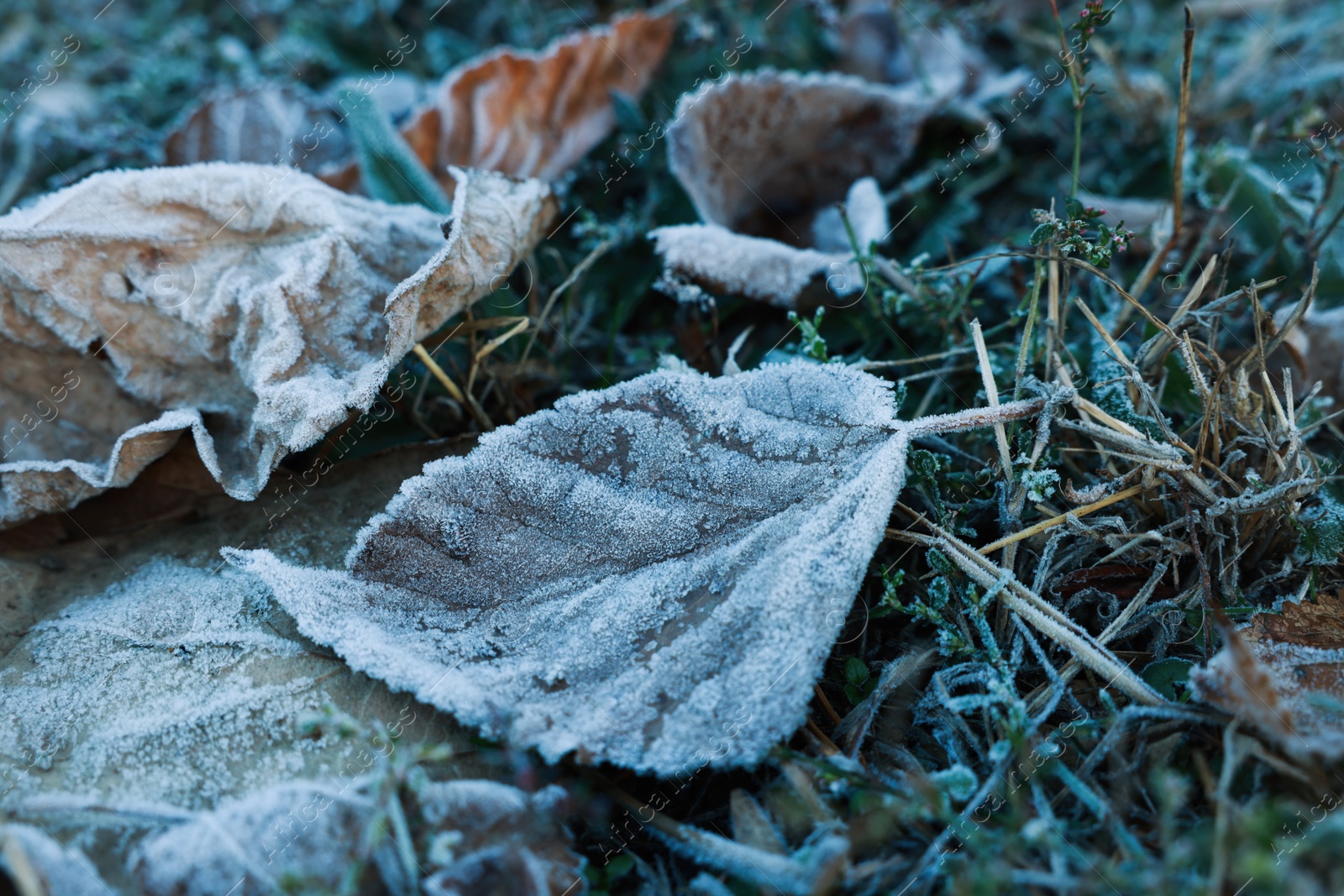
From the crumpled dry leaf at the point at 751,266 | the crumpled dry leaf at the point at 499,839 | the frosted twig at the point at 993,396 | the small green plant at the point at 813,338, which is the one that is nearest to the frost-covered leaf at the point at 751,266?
the crumpled dry leaf at the point at 751,266

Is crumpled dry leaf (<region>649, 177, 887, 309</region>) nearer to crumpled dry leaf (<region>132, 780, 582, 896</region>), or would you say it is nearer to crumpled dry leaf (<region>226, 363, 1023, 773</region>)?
crumpled dry leaf (<region>226, 363, 1023, 773</region>)

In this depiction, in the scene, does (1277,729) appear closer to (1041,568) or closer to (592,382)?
(1041,568)

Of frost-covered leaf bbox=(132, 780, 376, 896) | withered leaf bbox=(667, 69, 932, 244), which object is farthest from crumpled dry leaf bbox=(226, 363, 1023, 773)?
withered leaf bbox=(667, 69, 932, 244)

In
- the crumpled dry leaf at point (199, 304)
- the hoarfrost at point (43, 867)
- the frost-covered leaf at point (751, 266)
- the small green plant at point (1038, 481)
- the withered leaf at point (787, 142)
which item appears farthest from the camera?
the withered leaf at point (787, 142)

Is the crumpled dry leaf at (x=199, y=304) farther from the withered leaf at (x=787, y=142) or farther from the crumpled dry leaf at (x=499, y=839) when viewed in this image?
the crumpled dry leaf at (x=499, y=839)

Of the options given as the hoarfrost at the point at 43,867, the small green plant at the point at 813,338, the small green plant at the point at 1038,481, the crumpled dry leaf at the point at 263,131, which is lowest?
the small green plant at the point at 1038,481

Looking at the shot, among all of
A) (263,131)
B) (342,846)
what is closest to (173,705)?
(342,846)

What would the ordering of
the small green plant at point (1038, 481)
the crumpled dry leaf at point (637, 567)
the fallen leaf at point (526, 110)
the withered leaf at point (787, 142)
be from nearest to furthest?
the crumpled dry leaf at point (637, 567), the small green plant at point (1038, 481), the withered leaf at point (787, 142), the fallen leaf at point (526, 110)
